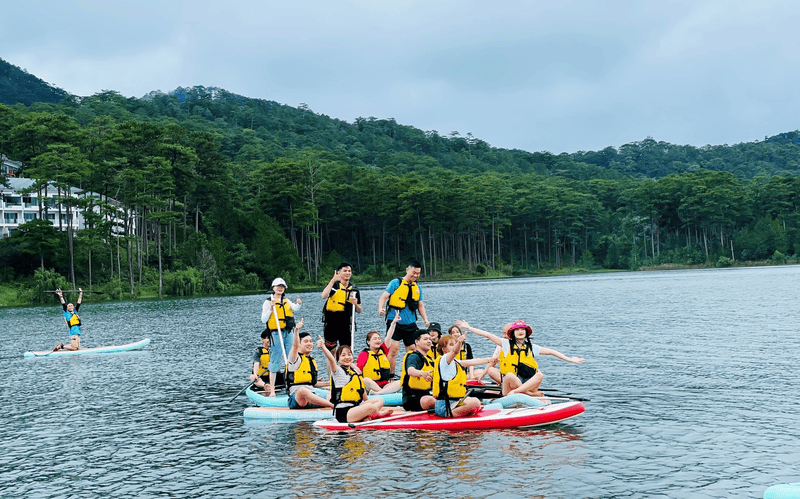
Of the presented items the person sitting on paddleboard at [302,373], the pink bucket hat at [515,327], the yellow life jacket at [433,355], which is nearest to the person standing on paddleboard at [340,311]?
the person sitting on paddleboard at [302,373]

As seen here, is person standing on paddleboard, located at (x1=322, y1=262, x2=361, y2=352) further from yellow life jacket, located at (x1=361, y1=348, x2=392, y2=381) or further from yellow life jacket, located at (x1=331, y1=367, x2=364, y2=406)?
yellow life jacket, located at (x1=331, y1=367, x2=364, y2=406)

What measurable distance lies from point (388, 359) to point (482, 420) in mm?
3582

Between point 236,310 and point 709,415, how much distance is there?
45.2 metres

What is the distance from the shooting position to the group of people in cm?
1424

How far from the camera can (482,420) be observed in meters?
14.1

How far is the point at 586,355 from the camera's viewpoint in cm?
2534

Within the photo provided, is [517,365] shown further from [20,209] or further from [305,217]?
[20,209]

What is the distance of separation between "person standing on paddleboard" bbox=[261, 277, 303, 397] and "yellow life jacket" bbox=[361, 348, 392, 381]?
6.84ft

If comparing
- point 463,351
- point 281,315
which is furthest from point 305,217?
point 463,351

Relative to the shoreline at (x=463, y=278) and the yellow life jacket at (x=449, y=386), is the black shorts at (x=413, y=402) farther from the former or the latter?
the shoreline at (x=463, y=278)

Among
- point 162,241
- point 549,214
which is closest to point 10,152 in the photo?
point 162,241

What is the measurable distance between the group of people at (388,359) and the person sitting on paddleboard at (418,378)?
0.02 metres

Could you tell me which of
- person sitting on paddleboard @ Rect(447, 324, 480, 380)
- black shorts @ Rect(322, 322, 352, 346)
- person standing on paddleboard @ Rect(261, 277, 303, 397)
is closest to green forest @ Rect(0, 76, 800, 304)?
person standing on paddleboard @ Rect(261, 277, 303, 397)

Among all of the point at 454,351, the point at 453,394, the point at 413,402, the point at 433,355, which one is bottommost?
the point at 413,402
